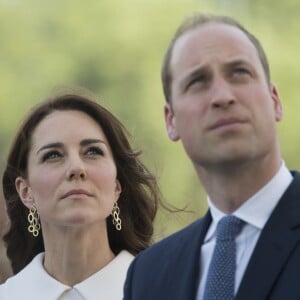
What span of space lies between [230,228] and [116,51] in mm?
6085

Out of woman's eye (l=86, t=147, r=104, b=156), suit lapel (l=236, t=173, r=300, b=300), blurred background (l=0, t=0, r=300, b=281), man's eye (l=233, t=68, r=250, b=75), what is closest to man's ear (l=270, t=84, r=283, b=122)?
man's eye (l=233, t=68, r=250, b=75)

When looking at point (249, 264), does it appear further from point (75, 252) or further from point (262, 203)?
point (75, 252)

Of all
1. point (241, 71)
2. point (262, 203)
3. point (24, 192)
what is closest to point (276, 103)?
point (241, 71)

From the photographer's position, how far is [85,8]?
27.8 ft

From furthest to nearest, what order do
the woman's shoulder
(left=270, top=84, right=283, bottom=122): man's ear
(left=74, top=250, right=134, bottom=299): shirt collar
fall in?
the woman's shoulder, (left=74, top=250, right=134, bottom=299): shirt collar, (left=270, top=84, right=283, bottom=122): man's ear

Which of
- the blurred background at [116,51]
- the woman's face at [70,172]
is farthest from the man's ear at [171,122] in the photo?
the blurred background at [116,51]

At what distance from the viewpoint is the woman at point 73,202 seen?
3471 millimetres

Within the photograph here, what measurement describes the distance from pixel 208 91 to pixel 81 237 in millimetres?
1373

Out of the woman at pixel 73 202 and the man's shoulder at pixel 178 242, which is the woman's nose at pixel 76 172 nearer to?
the woman at pixel 73 202

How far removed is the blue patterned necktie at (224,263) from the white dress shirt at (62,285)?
4.28 ft

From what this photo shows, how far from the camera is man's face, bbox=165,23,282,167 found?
2209 mm

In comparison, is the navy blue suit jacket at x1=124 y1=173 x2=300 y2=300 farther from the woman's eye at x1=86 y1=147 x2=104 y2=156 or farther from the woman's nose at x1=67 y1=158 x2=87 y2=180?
the woman's eye at x1=86 y1=147 x2=104 y2=156

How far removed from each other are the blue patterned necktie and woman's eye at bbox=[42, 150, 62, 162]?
133cm

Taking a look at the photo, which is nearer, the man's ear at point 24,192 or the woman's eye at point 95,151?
Answer: the woman's eye at point 95,151
